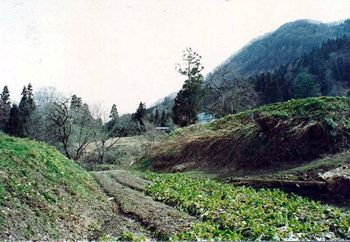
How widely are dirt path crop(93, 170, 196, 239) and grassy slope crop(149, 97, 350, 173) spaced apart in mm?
6429

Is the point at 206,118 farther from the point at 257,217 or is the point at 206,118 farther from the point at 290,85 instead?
the point at 257,217

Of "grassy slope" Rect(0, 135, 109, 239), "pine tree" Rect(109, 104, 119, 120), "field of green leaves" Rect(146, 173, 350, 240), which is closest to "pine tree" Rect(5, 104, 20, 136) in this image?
"pine tree" Rect(109, 104, 119, 120)

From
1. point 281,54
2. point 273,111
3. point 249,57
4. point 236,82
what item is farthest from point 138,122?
point 249,57

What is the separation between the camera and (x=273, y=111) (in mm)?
22516

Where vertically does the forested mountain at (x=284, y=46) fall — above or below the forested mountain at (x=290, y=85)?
above

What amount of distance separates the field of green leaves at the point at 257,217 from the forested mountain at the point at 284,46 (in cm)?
12262

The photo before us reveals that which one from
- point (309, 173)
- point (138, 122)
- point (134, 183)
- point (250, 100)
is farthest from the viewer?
point (138, 122)

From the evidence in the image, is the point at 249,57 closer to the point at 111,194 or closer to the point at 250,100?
the point at 250,100

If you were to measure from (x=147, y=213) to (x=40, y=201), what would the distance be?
11.4 ft

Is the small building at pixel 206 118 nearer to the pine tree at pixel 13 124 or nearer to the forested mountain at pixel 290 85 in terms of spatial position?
the forested mountain at pixel 290 85

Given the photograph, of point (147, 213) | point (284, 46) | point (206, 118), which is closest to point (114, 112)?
point (206, 118)

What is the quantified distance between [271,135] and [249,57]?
500ft

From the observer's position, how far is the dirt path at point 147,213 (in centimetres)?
1004

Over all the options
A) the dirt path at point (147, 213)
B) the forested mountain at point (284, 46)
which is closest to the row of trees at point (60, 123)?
the dirt path at point (147, 213)
